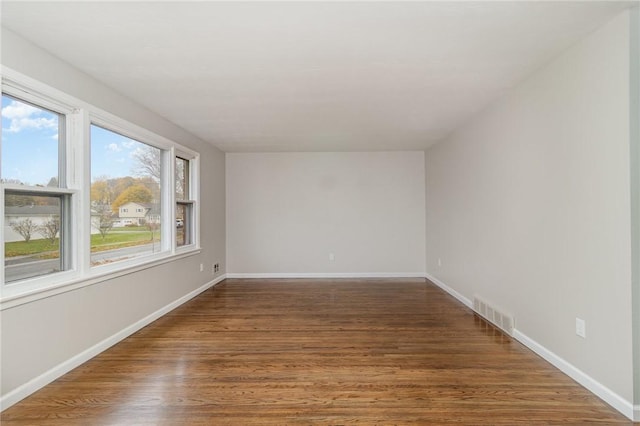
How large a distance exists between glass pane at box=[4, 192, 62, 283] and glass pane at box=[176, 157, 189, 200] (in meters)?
1.98

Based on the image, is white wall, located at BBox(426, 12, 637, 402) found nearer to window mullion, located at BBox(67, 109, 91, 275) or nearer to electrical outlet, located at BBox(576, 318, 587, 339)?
electrical outlet, located at BBox(576, 318, 587, 339)

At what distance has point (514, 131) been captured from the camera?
3135 mm

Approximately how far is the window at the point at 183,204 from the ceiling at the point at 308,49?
41.3 inches

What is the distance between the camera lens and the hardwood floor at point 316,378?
1979mm

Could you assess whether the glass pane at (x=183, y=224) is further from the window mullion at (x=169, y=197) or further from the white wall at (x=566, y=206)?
the white wall at (x=566, y=206)

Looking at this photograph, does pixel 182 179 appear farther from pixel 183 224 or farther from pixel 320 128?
pixel 320 128

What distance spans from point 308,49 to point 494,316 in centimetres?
315

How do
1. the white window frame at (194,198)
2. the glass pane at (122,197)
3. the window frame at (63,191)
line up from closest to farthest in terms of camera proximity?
A: the window frame at (63,191) < the glass pane at (122,197) < the white window frame at (194,198)

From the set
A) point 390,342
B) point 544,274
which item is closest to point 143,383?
point 390,342

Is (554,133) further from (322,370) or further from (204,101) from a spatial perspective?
(204,101)

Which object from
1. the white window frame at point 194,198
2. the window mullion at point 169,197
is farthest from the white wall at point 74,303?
the white window frame at point 194,198

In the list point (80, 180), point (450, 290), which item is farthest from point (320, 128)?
point (450, 290)

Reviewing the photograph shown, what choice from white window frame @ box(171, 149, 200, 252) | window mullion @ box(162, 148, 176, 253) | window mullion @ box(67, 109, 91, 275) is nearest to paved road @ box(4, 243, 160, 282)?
window mullion @ box(67, 109, 91, 275)

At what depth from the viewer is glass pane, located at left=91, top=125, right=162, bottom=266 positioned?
3029 millimetres
